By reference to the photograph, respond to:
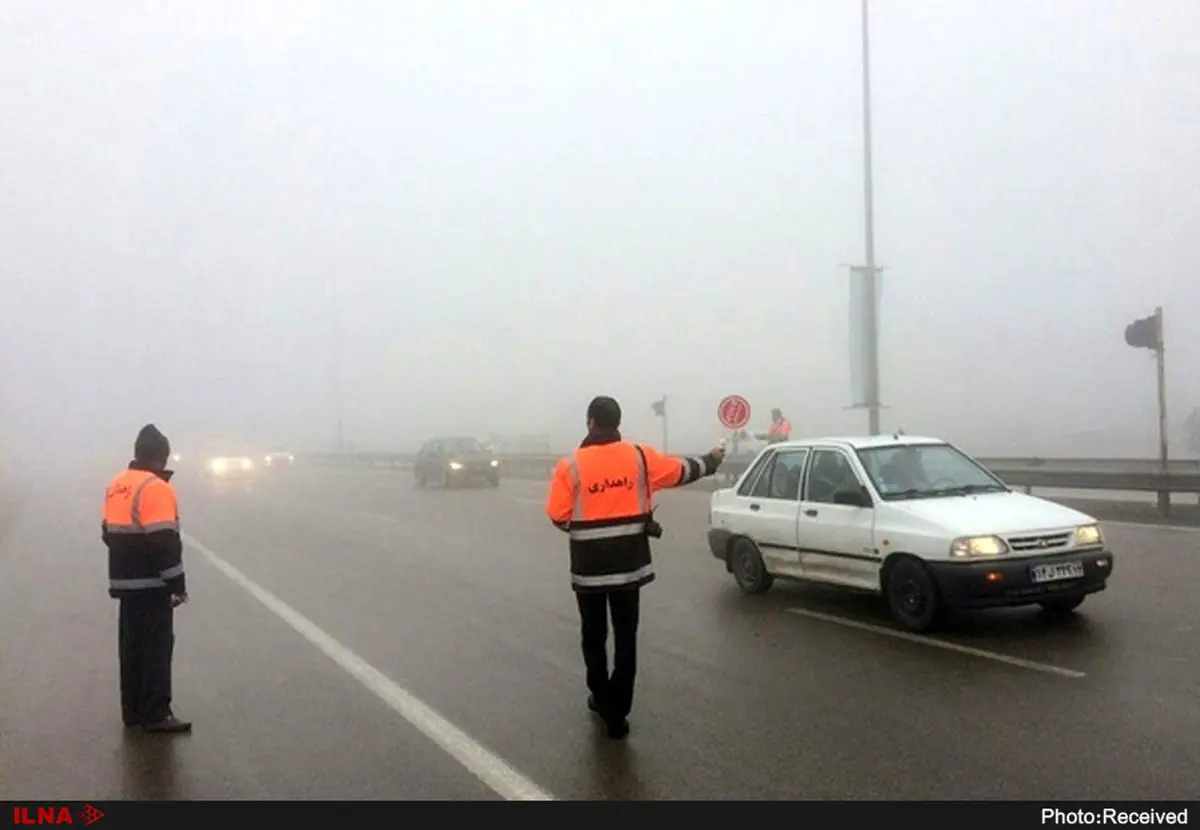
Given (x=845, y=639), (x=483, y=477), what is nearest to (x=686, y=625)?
Answer: (x=845, y=639)

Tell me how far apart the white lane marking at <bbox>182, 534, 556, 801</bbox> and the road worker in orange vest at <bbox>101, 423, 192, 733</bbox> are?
4.30 feet

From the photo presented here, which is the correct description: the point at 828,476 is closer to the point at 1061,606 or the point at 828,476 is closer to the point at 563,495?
the point at 1061,606

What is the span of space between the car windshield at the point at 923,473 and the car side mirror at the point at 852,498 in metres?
0.13

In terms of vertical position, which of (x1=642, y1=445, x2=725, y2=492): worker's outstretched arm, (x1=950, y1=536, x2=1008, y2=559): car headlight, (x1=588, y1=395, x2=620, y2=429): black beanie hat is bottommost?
(x1=950, y1=536, x2=1008, y2=559): car headlight

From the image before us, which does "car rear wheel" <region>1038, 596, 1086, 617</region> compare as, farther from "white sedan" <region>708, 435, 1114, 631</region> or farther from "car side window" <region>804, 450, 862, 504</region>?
"car side window" <region>804, 450, 862, 504</region>

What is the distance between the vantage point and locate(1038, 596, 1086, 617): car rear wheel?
8.39m

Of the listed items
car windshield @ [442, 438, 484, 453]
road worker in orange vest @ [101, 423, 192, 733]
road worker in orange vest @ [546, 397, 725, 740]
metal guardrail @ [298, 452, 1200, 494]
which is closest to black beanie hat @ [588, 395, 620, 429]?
road worker in orange vest @ [546, 397, 725, 740]

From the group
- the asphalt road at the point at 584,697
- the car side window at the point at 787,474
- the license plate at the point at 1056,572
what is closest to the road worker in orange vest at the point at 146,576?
the asphalt road at the point at 584,697

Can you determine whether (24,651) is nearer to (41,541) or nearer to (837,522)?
(837,522)

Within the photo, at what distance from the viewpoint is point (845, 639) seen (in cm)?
826

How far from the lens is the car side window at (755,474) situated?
34.2ft

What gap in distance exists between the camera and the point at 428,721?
253 inches

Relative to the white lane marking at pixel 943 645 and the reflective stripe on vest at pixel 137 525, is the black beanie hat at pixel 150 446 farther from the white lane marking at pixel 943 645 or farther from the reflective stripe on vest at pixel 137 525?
the white lane marking at pixel 943 645
